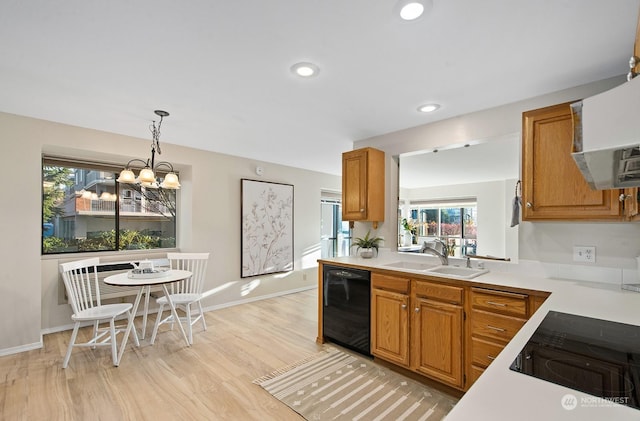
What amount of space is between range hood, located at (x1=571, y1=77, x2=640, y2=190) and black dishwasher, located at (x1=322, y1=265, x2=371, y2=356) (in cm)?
207

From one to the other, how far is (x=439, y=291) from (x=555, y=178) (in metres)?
1.15

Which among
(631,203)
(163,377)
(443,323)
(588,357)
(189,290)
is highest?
(631,203)

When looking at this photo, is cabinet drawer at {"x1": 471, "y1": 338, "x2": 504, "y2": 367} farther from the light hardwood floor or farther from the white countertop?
the light hardwood floor

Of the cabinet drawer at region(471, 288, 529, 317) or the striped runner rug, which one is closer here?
the cabinet drawer at region(471, 288, 529, 317)

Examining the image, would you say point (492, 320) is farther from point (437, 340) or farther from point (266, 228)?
point (266, 228)

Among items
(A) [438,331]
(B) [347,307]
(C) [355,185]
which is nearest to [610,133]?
(A) [438,331]

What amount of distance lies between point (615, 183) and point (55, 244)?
5032mm

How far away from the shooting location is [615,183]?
3.75 ft

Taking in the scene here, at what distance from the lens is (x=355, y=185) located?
3.46 metres

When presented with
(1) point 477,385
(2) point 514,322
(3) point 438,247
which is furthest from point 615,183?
(3) point 438,247

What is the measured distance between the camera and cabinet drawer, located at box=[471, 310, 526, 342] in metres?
→ 2.00

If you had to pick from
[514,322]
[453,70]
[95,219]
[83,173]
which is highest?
[453,70]

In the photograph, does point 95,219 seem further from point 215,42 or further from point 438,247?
point 438,247

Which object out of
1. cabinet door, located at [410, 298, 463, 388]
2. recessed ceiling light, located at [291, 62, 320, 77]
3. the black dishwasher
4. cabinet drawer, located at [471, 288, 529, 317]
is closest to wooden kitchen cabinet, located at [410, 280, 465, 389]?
cabinet door, located at [410, 298, 463, 388]
